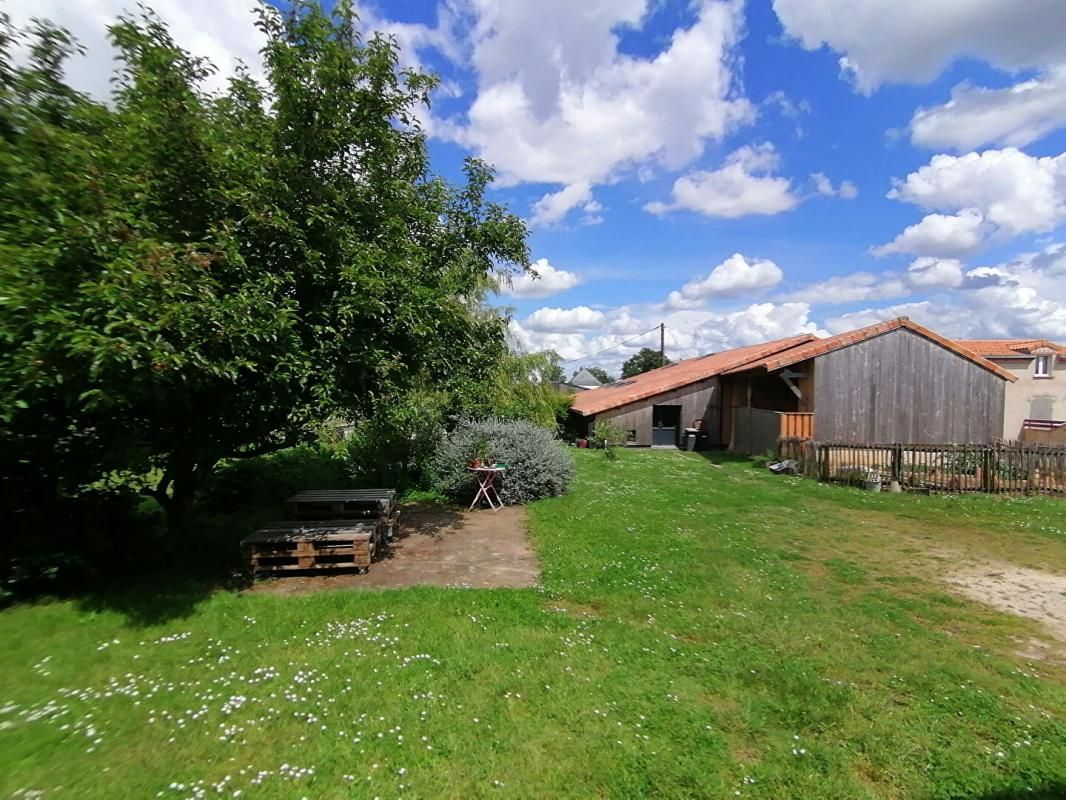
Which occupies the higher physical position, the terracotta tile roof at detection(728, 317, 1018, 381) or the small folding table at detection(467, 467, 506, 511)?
the terracotta tile roof at detection(728, 317, 1018, 381)

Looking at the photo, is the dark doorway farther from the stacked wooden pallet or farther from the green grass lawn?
the stacked wooden pallet

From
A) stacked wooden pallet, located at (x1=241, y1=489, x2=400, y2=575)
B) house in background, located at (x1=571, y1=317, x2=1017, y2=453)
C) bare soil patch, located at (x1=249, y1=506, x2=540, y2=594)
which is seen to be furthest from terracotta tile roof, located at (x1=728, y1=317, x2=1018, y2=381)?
stacked wooden pallet, located at (x1=241, y1=489, x2=400, y2=575)

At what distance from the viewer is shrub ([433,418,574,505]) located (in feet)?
37.4

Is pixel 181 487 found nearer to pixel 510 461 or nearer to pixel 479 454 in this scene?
pixel 479 454

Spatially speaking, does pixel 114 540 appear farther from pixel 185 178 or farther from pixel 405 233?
pixel 405 233

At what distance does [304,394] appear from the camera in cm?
636

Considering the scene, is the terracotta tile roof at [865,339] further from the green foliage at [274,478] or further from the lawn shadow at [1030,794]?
the lawn shadow at [1030,794]

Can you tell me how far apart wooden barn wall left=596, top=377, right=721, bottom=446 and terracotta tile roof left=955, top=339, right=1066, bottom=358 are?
15.5 m

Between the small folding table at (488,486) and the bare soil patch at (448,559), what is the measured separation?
71cm

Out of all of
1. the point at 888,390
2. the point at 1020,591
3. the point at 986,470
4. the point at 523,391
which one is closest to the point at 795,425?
the point at 888,390

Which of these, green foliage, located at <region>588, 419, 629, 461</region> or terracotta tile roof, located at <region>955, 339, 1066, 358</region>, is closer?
green foliage, located at <region>588, 419, 629, 461</region>

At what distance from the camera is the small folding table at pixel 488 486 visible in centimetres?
1083

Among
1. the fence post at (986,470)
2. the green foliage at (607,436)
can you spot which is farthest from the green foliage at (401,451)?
the fence post at (986,470)

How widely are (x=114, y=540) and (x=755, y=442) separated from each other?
2003 centimetres
